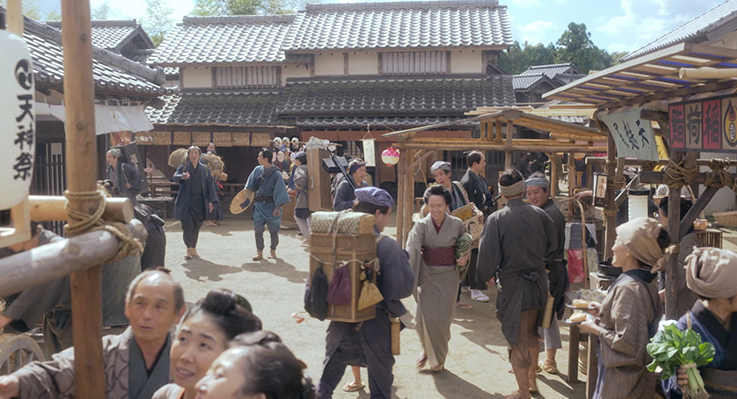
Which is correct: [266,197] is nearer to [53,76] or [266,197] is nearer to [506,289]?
[53,76]

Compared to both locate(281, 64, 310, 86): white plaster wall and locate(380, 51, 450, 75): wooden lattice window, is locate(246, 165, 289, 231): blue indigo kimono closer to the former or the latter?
locate(380, 51, 450, 75): wooden lattice window

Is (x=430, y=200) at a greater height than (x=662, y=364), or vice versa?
(x=430, y=200)

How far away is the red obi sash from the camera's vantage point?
6.14 meters

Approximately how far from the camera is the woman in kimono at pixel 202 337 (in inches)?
97.9

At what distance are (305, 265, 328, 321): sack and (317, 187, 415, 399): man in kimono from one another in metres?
0.18

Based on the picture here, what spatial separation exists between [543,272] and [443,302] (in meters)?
1.04

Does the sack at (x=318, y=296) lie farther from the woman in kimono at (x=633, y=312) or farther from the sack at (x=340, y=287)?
the woman in kimono at (x=633, y=312)

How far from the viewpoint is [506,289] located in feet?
18.3

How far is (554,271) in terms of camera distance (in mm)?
6000

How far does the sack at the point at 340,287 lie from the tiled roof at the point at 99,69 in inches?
180

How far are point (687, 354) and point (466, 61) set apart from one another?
16321mm

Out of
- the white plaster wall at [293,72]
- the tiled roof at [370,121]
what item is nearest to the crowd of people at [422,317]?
the tiled roof at [370,121]

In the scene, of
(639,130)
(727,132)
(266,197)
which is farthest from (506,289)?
(266,197)

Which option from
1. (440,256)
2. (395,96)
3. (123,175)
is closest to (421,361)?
(440,256)
